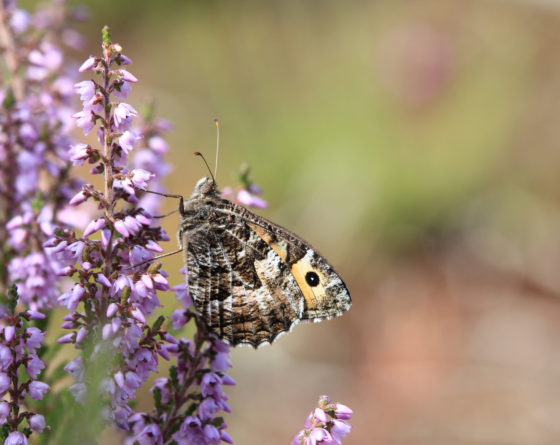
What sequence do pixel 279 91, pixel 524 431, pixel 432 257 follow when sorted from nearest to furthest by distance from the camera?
pixel 524 431 < pixel 432 257 < pixel 279 91

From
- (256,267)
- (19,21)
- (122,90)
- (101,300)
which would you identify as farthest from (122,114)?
(19,21)

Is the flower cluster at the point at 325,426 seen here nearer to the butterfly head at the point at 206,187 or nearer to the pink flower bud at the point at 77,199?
the pink flower bud at the point at 77,199

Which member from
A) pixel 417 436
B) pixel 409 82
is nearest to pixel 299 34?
pixel 409 82

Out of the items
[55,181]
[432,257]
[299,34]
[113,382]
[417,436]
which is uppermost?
[299,34]

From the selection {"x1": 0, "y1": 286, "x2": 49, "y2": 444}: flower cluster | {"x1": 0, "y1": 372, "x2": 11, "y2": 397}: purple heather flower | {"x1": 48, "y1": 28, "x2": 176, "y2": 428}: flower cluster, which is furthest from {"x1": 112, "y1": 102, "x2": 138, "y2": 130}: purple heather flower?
{"x1": 0, "y1": 372, "x2": 11, "y2": 397}: purple heather flower

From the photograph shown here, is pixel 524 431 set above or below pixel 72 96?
above

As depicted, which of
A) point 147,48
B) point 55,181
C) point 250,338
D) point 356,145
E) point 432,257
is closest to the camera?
point 250,338

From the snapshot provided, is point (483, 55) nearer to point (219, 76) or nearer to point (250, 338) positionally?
point (219, 76)
